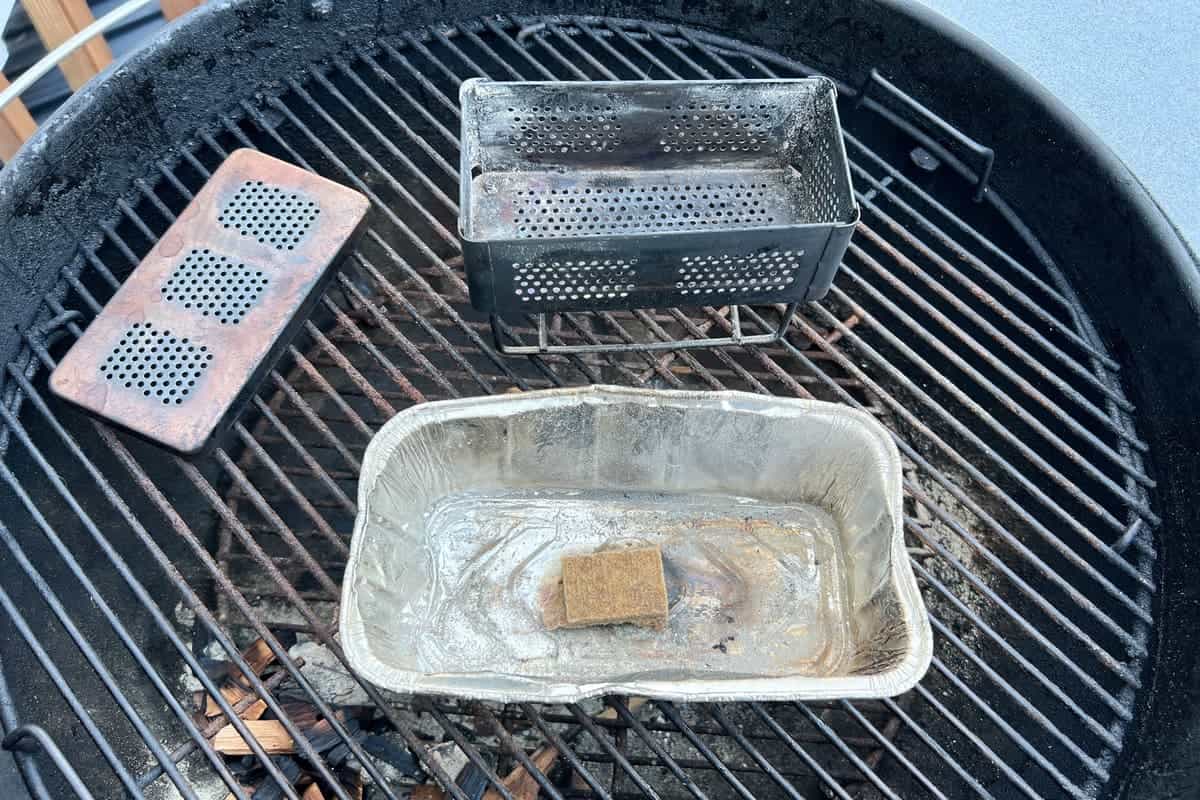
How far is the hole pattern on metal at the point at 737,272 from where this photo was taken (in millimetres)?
1733

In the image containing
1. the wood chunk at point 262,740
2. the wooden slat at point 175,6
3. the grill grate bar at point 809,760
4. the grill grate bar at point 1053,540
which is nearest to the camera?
the grill grate bar at point 809,760

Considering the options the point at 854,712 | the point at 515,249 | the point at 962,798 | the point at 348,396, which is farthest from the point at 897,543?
the point at 348,396

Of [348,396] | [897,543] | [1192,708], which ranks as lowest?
[1192,708]

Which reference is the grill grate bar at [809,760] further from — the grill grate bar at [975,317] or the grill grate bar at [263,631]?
the grill grate bar at [975,317]

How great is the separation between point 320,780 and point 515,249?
51.1 inches

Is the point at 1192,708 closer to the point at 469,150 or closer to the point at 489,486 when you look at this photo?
the point at 489,486

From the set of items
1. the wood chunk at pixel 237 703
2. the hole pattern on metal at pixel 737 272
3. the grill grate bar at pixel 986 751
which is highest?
the hole pattern on metal at pixel 737 272

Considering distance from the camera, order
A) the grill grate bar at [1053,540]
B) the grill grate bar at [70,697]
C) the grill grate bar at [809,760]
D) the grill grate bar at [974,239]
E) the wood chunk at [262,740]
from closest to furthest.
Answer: the grill grate bar at [70,697] → the grill grate bar at [809,760] → the grill grate bar at [1053,540] → the wood chunk at [262,740] → the grill grate bar at [974,239]

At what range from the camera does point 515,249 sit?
165 centimetres

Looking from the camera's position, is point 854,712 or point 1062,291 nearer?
point 854,712

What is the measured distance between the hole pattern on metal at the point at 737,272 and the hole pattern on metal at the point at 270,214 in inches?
37.7

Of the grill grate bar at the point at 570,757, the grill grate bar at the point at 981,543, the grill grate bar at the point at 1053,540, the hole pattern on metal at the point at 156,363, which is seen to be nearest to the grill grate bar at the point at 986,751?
the grill grate bar at the point at 981,543

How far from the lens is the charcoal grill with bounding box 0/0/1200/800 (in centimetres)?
177

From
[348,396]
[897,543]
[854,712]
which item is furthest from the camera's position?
[348,396]
